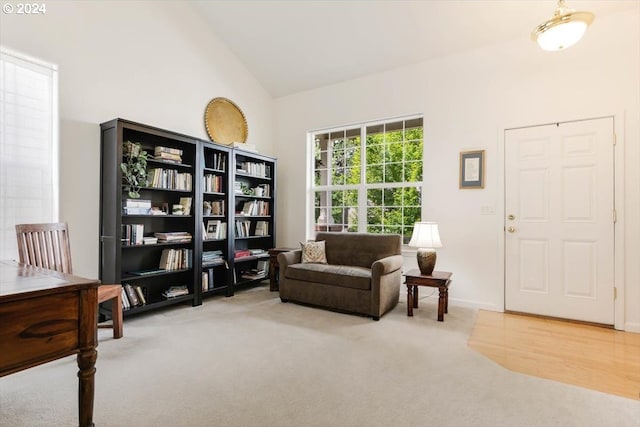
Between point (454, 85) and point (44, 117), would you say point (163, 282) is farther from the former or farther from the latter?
point (454, 85)

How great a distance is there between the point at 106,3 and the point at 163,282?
2.98m

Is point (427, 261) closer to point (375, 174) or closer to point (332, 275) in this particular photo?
point (332, 275)

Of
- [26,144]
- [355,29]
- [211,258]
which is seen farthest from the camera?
[211,258]

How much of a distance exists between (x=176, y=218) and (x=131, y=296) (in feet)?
3.29

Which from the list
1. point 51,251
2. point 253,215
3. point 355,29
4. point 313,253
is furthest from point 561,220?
point 51,251

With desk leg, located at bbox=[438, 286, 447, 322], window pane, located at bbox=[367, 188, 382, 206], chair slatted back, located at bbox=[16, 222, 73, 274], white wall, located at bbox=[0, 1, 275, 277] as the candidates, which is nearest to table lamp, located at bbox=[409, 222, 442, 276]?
desk leg, located at bbox=[438, 286, 447, 322]

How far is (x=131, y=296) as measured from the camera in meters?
3.08

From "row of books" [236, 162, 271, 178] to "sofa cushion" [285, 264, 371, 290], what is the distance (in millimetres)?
1566

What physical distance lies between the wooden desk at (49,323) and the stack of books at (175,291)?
6.91ft

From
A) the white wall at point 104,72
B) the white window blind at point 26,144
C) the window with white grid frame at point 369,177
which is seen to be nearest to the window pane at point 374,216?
the window with white grid frame at point 369,177

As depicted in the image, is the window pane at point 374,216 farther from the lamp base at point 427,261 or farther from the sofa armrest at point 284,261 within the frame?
the sofa armrest at point 284,261

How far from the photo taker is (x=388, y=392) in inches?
73.2

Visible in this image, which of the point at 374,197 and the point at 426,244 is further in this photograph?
the point at 374,197

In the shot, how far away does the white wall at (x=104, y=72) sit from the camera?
9.43 feet
